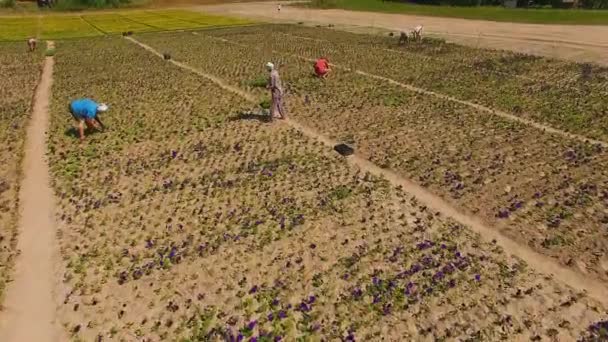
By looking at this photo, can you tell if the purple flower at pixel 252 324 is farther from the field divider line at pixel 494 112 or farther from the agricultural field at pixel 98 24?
the agricultural field at pixel 98 24

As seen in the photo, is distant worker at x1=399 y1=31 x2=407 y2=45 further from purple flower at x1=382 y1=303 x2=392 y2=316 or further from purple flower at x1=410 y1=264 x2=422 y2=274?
purple flower at x1=382 y1=303 x2=392 y2=316

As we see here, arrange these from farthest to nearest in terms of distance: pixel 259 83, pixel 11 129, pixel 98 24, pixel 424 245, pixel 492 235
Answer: pixel 98 24 < pixel 259 83 < pixel 11 129 < pixel 492 235 < pixel 424 245

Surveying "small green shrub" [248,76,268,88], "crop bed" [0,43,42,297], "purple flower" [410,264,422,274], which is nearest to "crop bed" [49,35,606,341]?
"purple flower" [410,264,422,274]

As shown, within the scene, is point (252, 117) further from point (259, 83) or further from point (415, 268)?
point (415, 268)

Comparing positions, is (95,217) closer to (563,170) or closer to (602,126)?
(563,170)

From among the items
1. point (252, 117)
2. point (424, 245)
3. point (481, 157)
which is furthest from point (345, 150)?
point (424, 245)

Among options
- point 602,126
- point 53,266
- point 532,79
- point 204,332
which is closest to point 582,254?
point 204,332
